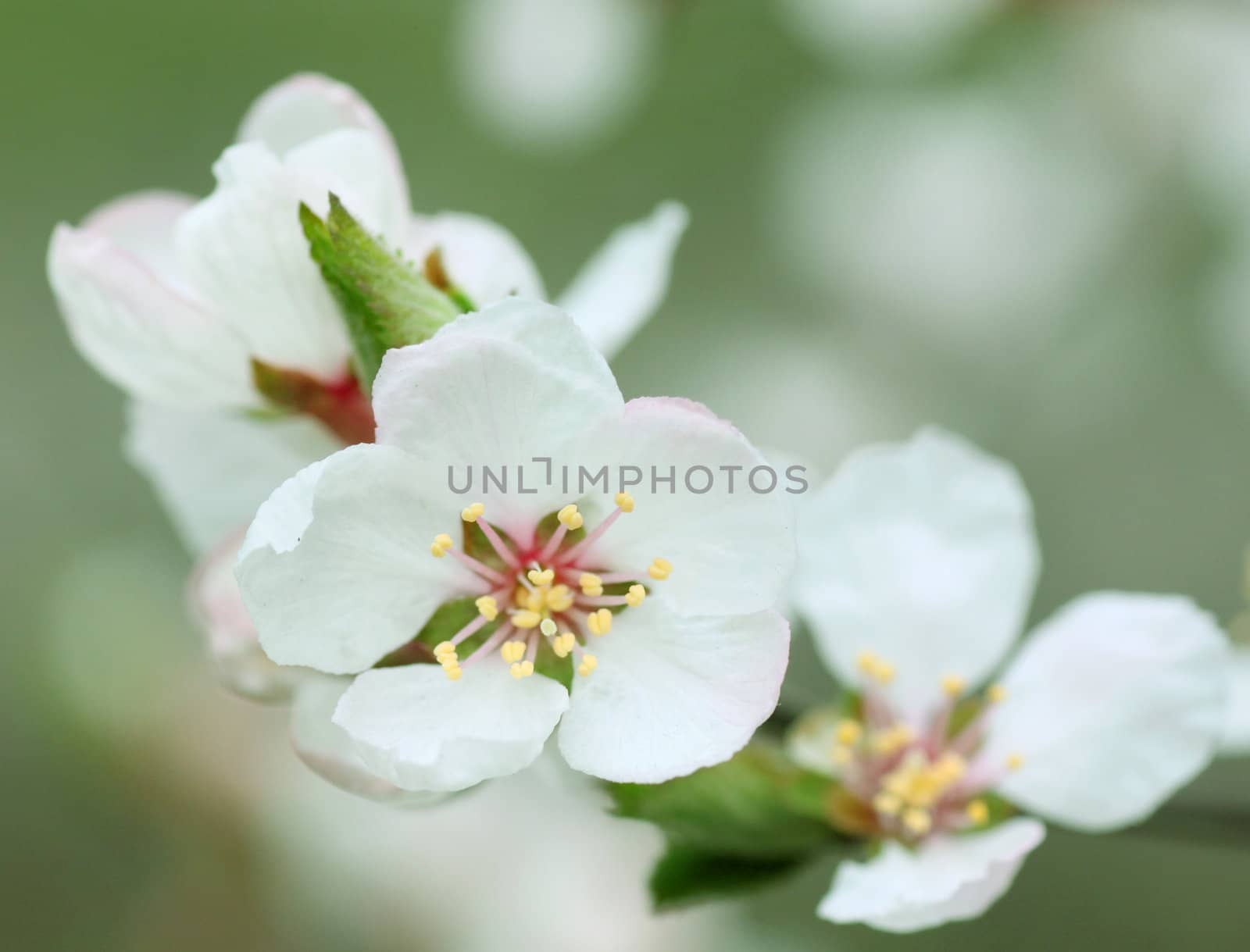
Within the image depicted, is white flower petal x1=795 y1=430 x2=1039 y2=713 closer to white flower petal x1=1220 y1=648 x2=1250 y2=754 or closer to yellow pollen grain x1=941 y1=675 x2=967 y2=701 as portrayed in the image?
yellow pollen grain x1=941 y1=675 x2=967 y2=701

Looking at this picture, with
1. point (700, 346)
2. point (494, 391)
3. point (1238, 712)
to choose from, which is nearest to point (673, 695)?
point (494, 391)

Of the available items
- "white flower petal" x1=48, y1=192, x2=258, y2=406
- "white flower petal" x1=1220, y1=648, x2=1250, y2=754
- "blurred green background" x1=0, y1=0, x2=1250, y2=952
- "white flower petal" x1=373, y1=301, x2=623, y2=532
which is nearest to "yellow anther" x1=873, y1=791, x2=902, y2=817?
"white flower petal" x1=1220, y1=648, x2=1250, y2=754

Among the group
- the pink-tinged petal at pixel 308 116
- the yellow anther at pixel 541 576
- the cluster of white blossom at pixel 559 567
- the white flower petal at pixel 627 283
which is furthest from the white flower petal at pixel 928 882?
the pink-tinged petal at pixel 308 116

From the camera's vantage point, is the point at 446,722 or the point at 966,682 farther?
the point at 966,682

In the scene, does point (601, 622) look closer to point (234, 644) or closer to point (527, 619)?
point (527, 619)

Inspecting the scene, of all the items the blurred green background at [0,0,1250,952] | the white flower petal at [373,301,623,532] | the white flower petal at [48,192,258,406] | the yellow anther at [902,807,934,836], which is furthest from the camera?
the blurred green background at [0,0,1250,952]

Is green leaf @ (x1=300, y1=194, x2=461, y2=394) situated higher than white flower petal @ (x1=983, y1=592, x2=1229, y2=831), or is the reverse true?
green leaf @ (x1=300, y1=194, x2=461, y2=394)

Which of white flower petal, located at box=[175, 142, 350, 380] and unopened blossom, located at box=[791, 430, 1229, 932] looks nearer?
white flower petal, located at box=[175, 142, 350, 380]
